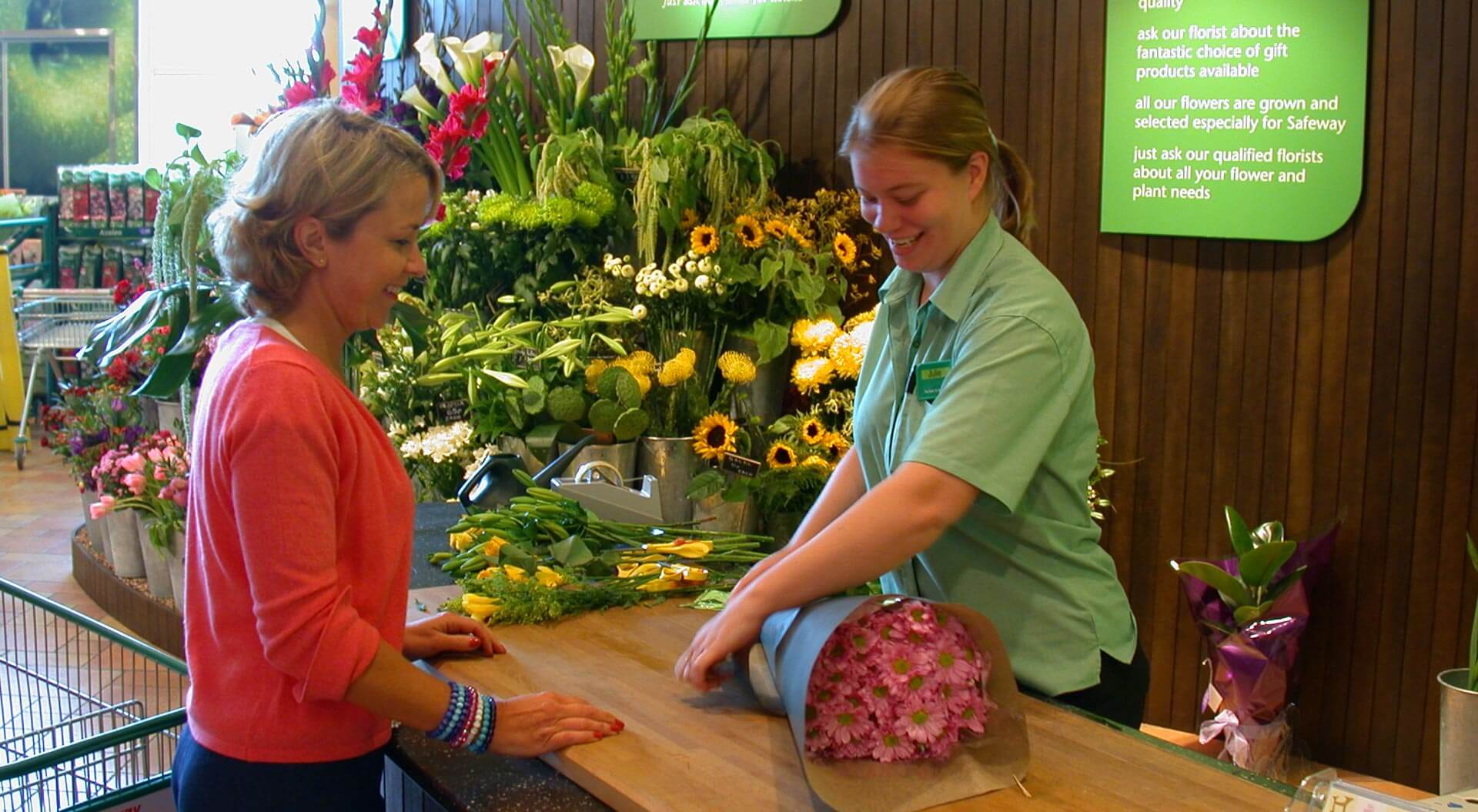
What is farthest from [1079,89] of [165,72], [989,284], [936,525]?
[165,72]

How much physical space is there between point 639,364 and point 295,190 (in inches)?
81.5

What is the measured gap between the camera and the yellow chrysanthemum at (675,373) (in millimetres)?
3414

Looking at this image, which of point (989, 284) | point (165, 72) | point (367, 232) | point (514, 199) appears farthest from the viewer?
point (165, 72)

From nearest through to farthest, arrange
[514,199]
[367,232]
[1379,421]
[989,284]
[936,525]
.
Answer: [367,232] < [936,525] < [989,284] < [1379,421] < [514,199]

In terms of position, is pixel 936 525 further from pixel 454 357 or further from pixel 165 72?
pixel 165 72

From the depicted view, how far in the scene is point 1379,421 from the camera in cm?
355

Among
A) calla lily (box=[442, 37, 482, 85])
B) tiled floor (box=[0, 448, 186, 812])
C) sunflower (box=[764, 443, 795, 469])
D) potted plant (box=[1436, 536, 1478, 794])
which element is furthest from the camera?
calla lily (box=[442, 37, 482, 85])

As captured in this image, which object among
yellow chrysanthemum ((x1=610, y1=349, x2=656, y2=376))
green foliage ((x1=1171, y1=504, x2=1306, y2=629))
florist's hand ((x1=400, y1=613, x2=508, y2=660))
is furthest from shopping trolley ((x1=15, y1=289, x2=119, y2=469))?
florist's hand ((x1=400, y1=613, x2=508, y2=660))

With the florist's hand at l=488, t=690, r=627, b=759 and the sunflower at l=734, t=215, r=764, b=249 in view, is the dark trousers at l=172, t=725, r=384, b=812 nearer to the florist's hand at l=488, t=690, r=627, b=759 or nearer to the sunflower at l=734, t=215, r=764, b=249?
the florist's hand at l=488, t=690, r=627, b=759

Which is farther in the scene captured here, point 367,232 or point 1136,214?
point 1136,214

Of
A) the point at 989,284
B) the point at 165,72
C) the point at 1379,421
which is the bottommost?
the point at 1379,421

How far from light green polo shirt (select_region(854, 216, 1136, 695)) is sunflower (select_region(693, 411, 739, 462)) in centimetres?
131

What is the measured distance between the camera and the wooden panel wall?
344 centimetres

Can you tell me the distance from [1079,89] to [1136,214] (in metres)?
0.39
